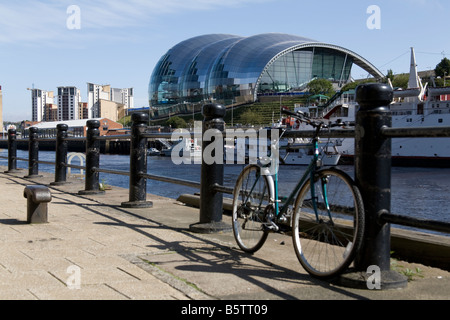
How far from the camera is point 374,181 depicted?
10.1 ft

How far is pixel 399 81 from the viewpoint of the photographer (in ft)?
308

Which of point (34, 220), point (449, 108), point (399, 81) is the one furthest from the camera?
point (399, 81)

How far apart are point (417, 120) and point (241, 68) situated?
50.4 m

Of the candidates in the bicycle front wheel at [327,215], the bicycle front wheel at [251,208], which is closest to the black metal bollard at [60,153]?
the bicycle front wheel at [251,208]

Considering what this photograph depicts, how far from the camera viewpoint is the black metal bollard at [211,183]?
4.96 metres

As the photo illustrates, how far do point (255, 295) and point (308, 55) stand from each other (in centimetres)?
10719

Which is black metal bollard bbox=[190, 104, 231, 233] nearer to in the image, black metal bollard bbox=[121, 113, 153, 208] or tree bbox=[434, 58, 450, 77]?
black metal bollard bbox=[121, 113, 153, 208]

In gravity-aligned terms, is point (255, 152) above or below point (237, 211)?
above

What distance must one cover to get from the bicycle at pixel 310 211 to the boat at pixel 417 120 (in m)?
40.0

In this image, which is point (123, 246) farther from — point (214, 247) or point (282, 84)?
point (282, 84)

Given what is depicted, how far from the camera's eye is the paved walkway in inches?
112

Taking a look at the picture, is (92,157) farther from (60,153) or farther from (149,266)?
(149,266)

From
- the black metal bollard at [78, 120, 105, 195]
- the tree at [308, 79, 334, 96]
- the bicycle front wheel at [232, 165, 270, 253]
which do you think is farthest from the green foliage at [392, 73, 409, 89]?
the bicycle front wheel at [232, 165, 270, 253]

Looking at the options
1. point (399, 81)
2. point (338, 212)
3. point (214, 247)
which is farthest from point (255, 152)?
point (399, 81)
